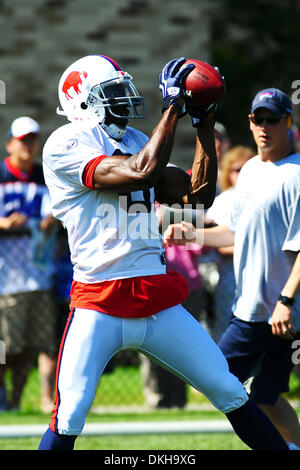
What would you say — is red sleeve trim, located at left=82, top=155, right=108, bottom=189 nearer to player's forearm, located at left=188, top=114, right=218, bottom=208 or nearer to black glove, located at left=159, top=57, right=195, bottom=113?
black glove, located at left=159, top=57, right=195, bottom=113

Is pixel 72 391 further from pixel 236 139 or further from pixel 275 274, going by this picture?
pixel 236 139

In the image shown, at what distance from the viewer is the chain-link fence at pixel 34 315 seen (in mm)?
7273

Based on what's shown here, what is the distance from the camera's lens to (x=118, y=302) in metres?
A: 3.88

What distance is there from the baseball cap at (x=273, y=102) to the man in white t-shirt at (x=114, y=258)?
1058 mm

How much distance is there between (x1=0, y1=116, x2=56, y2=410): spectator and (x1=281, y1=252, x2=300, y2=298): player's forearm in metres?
2.94

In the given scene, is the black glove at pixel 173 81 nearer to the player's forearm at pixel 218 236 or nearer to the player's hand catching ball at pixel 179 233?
the player's hand catching ball at pixel 179 233

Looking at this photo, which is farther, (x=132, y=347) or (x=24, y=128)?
(x=24, y=128)

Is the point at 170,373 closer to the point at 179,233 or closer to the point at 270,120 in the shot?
the point at 179,233

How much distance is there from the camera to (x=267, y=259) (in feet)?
15.9

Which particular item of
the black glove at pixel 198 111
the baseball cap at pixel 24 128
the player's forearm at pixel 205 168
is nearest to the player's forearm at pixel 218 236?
the player's forearm at pixel 205 168

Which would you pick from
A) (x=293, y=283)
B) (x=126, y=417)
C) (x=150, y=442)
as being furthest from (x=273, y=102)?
(x=126, y=417)

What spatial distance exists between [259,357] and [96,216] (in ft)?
5.05
